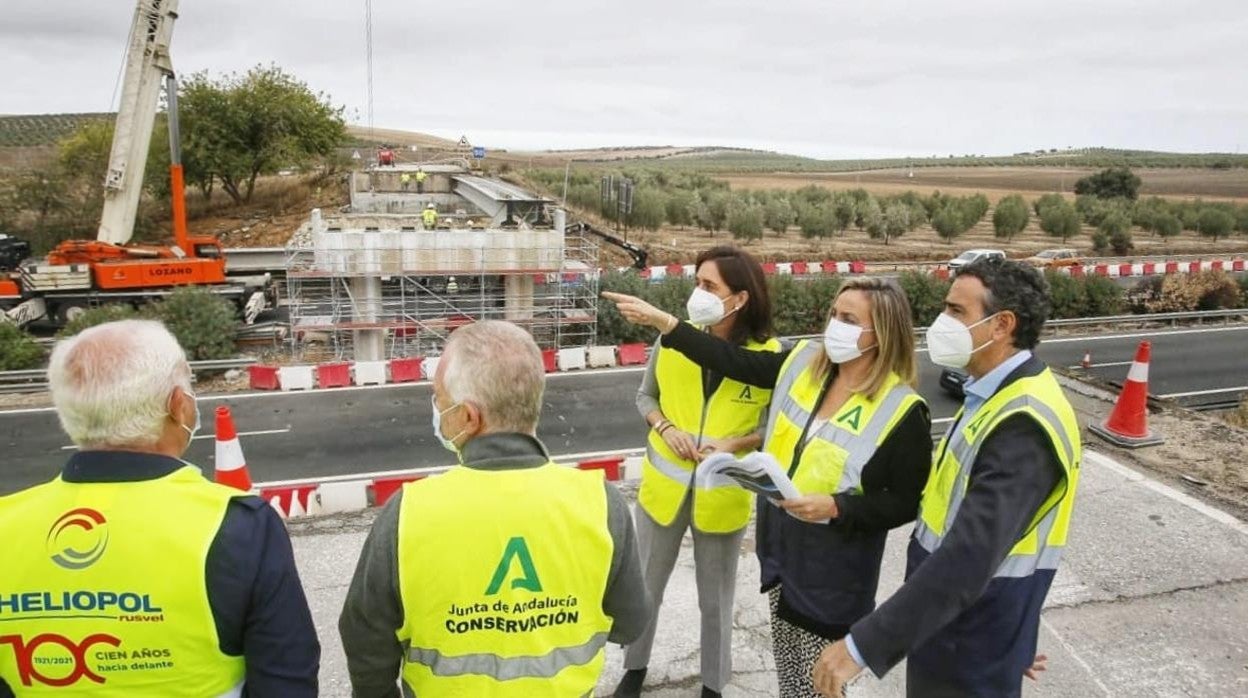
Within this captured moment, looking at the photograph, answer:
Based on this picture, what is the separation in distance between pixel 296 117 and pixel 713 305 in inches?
1515

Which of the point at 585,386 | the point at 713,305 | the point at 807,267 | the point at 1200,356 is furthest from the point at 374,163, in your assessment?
the point at 713,305

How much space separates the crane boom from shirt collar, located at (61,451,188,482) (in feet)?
67.7

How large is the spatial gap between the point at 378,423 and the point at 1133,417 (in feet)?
35.9

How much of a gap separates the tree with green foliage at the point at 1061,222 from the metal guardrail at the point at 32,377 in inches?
1718

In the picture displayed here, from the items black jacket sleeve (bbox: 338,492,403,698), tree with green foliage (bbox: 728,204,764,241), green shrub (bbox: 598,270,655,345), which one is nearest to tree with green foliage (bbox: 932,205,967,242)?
tree with green foliage (bbox: 728,204,764,241)

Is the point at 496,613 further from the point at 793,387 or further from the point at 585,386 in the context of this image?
the point at 585,386

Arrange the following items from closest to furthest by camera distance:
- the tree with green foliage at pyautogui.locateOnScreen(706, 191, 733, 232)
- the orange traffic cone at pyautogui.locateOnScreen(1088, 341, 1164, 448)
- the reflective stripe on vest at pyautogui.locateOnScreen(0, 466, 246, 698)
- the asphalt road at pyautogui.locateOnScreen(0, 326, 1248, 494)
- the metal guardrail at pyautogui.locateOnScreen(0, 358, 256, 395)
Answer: the reflective stripe on vest at pyautogui.locateOnScreen(0, 466, 246, 698) < the orange traffic cone at pyautogui.locateOnScreen(1088, 341, 1164, 448) < the asphalt road at pyautogui.locateOnScreen(0, 326, 1248, 494) < the metal guardrail at pyautogui.locateOnScreen(0, 358, 256, 395) < the tree with green foliage at pyautogui.locateOnScreen(706, 191, 733, 232)

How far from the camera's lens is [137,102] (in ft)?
61.6

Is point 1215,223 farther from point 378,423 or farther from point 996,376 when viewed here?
point 996,376

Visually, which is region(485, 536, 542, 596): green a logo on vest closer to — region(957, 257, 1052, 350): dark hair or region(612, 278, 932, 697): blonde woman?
region(612, 278, 932, 697): blonde woman

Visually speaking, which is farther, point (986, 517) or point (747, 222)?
point (747, 222)

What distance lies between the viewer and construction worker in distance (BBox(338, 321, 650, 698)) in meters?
1.82

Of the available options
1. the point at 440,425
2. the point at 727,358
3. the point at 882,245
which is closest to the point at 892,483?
the point at 727,358

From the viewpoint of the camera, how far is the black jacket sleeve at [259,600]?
1795mm
